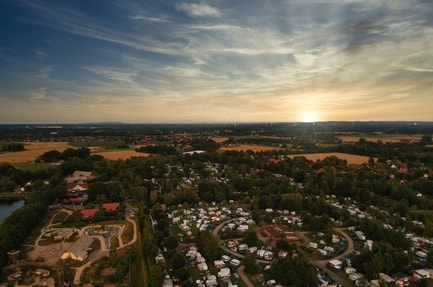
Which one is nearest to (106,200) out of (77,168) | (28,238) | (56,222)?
(56,222)

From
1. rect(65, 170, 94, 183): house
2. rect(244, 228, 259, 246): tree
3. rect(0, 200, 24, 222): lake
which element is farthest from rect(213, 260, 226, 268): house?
rect(65, 170, 94, 183): house

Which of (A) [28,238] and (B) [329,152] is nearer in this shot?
(A) [28,238]

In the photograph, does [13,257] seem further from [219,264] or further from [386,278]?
[386,278]

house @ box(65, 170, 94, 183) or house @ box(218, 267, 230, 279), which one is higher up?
house @ box(65, 170, 94, 183)

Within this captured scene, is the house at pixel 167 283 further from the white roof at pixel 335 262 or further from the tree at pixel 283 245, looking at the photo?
the white roof at pixel 335 262

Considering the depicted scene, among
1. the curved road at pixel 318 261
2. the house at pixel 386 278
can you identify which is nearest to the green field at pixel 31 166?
the curved road at pixel 318 261

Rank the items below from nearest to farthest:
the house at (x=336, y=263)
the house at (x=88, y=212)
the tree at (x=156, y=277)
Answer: the tree at (x=156, y=277) → the house at (x=336, y=263) → the house at (x=88, y=212)

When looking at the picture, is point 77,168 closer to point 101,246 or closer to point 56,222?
point 56,222

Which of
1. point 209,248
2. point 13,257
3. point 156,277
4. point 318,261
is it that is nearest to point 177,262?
point 156,277

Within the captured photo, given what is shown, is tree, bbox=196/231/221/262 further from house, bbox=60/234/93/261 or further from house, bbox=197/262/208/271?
house, bbox=60/234/93/261
